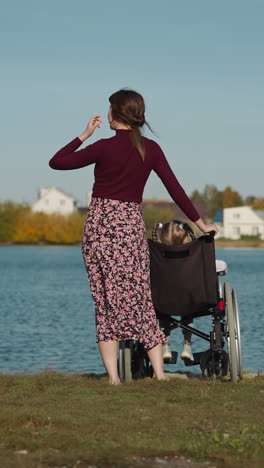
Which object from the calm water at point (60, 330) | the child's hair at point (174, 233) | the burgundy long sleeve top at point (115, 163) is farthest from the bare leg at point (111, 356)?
the calm water at point (60, 330)

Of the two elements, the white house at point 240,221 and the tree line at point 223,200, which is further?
the tree line at point 223,200

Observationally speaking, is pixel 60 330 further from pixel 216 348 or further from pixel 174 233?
pixel 216 348

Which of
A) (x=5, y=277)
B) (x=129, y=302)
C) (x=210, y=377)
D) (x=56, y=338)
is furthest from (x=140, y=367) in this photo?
(x=5, y=277)

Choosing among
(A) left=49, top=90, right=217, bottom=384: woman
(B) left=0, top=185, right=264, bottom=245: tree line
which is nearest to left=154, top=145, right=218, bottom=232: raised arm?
(A) left=49, top=90, right=217, bottom=384: woman

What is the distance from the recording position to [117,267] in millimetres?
6594

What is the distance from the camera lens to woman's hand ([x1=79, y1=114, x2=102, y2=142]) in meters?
6.59

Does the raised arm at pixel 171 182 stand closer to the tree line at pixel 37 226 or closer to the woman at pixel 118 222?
the woman at pixel 118 222

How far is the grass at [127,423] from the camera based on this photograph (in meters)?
4.23

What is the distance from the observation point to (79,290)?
121 ft

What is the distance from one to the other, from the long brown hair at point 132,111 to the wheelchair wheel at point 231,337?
1.33 meters

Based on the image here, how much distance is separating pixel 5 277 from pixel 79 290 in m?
12.6

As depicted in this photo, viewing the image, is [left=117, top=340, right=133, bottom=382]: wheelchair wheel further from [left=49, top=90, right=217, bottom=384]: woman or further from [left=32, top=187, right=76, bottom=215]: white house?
[left=32, top=187, right=76, bottom=215]: white house

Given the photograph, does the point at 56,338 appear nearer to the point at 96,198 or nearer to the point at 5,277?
the point at 96,198

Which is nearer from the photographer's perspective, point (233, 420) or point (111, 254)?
point (233, 420)
